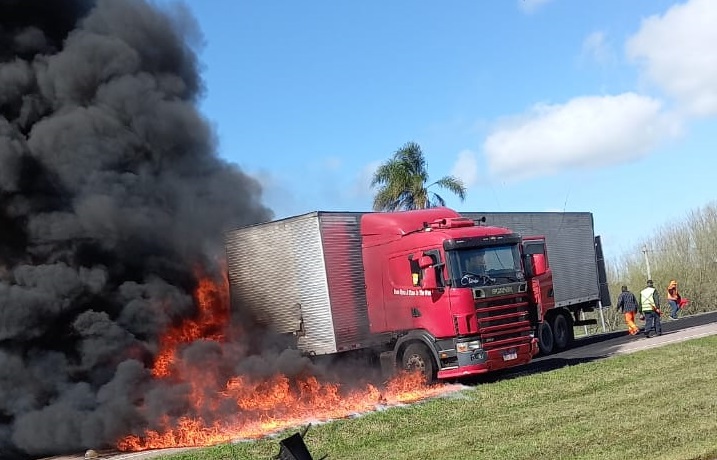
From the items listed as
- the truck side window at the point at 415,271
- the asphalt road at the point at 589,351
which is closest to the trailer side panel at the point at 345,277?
the truck side window at the point at 415,271

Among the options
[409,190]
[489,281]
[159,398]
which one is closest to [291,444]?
[159,398]

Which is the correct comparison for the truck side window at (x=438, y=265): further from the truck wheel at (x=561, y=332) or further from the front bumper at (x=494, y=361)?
the truck wheel at (x=561, y=332)

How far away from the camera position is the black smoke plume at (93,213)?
13266mm

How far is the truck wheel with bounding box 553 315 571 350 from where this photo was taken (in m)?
21.0

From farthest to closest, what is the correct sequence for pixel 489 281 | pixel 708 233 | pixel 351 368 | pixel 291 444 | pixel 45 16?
pixel 708 233
pixel 45 16
pixel 351 368
pixel 489 281
pixel 291 444

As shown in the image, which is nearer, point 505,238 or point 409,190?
point 505,238

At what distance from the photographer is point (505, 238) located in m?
14.5

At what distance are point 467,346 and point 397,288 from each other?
1.91 m

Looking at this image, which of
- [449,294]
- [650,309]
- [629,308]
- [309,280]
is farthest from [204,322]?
[629,308]

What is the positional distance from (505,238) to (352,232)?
3.08m

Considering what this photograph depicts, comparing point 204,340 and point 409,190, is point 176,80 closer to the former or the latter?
point 204,340

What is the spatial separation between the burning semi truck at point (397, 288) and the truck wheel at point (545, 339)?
190 inches

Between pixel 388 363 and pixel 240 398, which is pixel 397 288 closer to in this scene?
pixel 388 363

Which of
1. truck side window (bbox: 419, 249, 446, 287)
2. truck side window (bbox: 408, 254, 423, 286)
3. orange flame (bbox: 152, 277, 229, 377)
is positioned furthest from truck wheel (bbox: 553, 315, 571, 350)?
orange flame (bbox: 152, 277, 229, 377)
